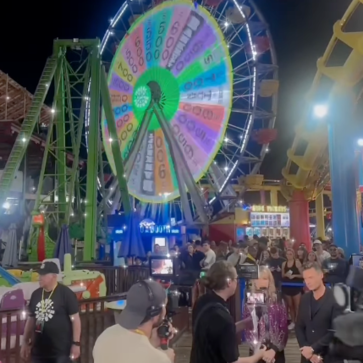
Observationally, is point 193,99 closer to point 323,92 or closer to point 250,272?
point 323,92

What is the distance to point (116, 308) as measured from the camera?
6.68 meters

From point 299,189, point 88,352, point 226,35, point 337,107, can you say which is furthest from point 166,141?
point 88,352

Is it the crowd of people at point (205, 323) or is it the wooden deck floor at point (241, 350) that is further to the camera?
the wooden deck floor at point (241, 350)

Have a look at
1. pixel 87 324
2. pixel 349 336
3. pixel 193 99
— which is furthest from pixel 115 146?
pixel 349 336

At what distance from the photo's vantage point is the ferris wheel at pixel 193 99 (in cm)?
1878

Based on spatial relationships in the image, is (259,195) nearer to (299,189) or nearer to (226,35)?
(299,189)

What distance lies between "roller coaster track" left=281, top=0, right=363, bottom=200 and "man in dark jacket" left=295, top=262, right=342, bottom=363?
941 cm

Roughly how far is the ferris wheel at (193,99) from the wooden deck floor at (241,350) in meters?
11.1

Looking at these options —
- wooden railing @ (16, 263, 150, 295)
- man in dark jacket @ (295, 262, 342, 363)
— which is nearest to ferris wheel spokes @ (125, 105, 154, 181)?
wooden railing @ (16, 263, 150, 295)

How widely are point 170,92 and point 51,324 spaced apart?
16579 millimetres

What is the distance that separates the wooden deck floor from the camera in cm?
699

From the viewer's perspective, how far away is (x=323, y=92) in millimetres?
17906

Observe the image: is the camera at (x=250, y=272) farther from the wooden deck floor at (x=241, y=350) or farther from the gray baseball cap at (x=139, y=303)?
the gray baseball cap at (x=139, y=303)

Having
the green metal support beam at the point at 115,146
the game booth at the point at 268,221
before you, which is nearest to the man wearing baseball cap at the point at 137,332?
the green metal support beam at the point at 115,146
